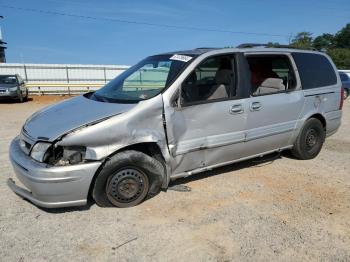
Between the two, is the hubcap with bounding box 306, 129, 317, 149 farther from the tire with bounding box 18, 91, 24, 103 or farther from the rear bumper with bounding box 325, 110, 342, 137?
the tire with bounding box 18, 91, 24, 103

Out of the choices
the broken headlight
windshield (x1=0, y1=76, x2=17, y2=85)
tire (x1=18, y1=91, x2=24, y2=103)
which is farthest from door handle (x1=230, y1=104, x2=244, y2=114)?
windshield (x1=0, y1=76, x2=17, y2=85)

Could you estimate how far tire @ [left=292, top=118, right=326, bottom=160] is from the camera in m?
5.72

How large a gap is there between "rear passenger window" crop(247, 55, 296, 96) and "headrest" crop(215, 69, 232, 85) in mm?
523

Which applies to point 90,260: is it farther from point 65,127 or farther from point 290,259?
point 290,259

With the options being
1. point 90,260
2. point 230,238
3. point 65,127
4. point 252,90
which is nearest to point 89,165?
point 65,127

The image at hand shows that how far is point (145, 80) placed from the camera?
472cm

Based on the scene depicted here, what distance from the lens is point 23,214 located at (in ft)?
13.0

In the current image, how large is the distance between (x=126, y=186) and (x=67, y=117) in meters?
1.02

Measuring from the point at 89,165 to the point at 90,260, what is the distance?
969 millimetres

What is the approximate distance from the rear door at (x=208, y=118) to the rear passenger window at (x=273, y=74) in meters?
0.63

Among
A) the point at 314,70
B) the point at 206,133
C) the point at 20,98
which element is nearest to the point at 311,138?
the point at 314,70

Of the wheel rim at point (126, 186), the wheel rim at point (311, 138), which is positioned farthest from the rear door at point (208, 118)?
the wheel rim at point (311, 138)

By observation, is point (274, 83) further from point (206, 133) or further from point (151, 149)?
point (151, 149)

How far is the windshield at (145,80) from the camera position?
4.29 metres
